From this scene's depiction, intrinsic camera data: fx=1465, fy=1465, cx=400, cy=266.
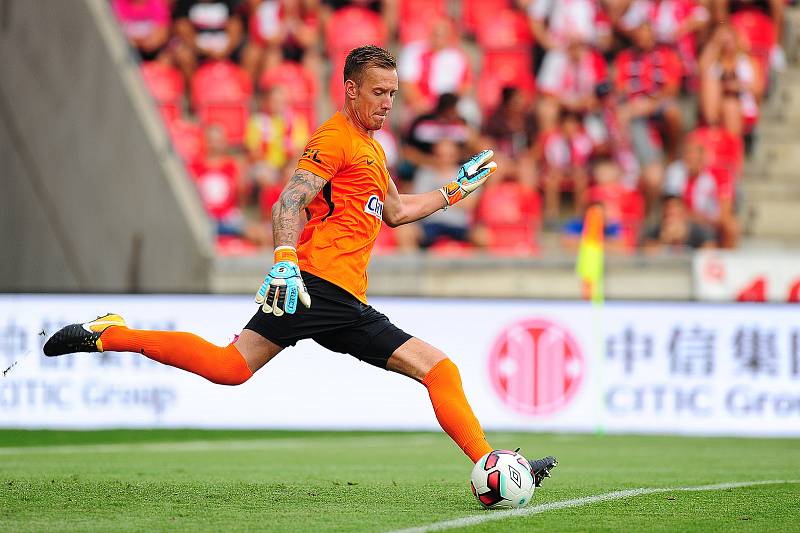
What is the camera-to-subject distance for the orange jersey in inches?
286

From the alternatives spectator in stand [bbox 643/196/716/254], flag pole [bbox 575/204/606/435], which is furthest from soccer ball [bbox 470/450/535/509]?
spectator in stand [bbox 643/196/716/254]

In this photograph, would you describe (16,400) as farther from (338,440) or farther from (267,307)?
(267,307)

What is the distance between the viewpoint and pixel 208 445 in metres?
12.7

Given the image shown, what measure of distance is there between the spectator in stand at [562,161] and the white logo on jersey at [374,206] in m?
10.8

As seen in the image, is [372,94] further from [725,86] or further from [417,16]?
[417,16]

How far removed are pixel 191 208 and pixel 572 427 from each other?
4.99 m

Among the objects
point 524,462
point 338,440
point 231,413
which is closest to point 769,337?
point 338,440

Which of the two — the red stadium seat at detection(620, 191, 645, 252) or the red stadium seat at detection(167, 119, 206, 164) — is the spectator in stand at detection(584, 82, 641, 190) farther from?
the red stadium seat at detection(167, 119, 206, 164)

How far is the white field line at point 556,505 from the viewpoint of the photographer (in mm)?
6496

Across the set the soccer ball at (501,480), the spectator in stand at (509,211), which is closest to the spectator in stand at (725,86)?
the spectator in stand at (509,211)

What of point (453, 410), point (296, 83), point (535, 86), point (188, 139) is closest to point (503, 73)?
point (535, 86)

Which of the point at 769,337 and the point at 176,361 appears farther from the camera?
the point at 769,337

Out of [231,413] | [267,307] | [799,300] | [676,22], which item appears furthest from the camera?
[676,22]

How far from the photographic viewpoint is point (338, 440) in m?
13.5
